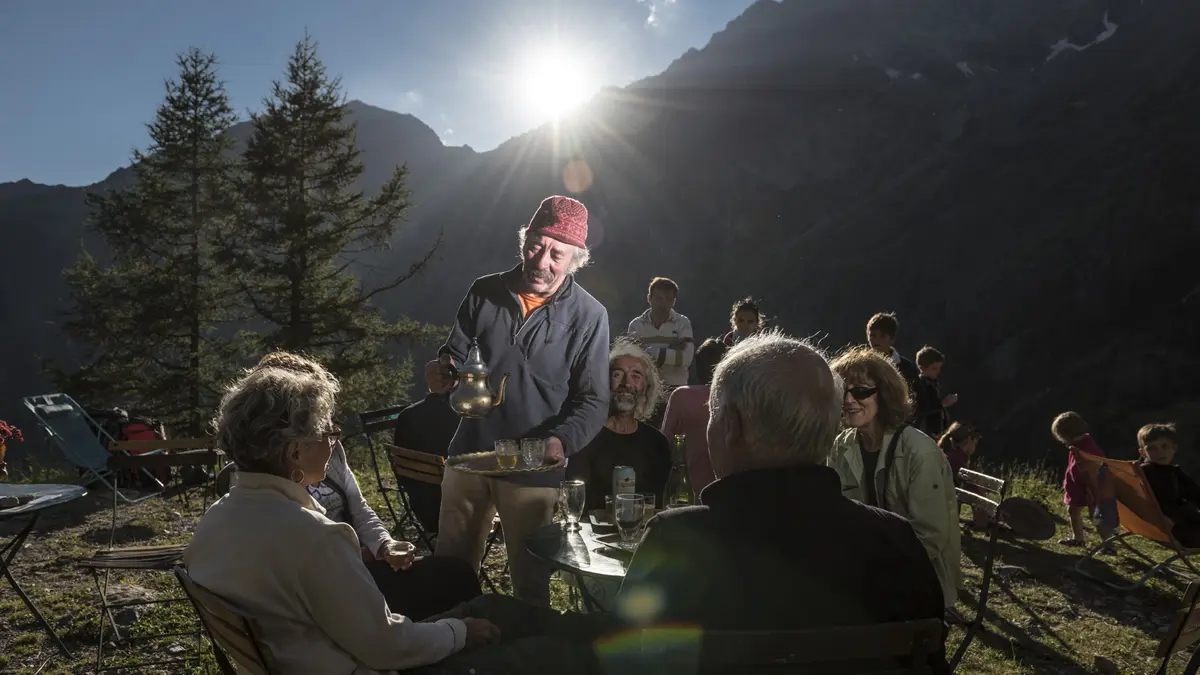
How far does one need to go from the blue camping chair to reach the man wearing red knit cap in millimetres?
6317

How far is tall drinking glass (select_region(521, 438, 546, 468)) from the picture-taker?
10.3 feet

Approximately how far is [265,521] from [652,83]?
335ft

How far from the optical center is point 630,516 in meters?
2.82

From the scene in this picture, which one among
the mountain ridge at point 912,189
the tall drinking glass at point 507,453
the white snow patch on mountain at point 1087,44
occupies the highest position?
the white snow patch on mountain at point 1087,44

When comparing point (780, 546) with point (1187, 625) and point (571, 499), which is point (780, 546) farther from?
point (1187, 625)

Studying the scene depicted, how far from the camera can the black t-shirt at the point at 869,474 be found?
3363 millimetres

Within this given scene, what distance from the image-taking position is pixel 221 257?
18969mm

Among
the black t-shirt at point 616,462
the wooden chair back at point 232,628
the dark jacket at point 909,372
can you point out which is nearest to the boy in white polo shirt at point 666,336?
the dark jacket at point 909,372

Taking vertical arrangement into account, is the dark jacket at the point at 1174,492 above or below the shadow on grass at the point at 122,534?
above

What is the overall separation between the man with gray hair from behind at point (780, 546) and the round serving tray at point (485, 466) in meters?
1.40

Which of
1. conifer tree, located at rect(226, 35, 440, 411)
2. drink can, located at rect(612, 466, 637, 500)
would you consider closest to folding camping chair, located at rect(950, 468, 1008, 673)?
drink can, located at rect(612, 466, 637, 500)

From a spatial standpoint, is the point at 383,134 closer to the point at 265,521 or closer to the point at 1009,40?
the point at 1009,40

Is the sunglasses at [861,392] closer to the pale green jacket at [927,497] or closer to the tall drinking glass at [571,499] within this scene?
the pale green jacket at [927,497]

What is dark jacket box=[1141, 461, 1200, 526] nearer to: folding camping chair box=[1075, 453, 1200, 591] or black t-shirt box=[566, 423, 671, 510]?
folding camping chair box=[1075, 453, 1200, 591]
